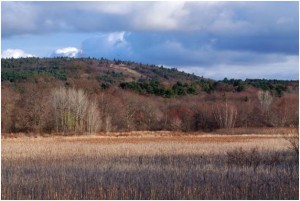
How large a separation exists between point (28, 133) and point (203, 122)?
23141 millimetres

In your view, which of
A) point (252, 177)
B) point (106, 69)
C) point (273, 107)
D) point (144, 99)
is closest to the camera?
point (252, 177)

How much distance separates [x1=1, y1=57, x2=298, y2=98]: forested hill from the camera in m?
86.4

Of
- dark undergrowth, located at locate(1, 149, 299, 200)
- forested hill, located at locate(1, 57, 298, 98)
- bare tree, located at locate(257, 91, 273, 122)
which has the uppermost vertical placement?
forested hill, located at locate(1, 57, 298, 98)

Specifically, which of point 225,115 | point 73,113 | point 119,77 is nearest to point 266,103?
point 225,115

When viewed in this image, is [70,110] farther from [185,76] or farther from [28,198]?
[185,76]

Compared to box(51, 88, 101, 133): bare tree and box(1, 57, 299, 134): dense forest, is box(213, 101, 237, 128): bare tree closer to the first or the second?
box(1, 57, 299, 134): dense forest

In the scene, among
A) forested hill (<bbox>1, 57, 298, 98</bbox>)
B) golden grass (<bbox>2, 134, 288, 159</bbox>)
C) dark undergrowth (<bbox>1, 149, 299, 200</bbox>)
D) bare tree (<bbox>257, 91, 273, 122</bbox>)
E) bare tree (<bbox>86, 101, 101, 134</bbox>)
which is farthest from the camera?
forested hill (<bbox>1, 57, 298, 98</bbox>)

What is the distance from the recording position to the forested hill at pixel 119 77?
8644cm

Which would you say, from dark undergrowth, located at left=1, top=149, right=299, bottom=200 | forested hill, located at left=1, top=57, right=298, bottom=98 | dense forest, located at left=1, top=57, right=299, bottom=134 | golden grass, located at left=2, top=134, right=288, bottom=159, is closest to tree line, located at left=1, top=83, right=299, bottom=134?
dense forest, located at left=1, top=57, right=299, bottom=134

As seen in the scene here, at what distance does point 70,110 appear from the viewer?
A: 6391 centimetres

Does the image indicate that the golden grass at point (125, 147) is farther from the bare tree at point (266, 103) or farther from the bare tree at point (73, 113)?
the bare tree at point (266, 103)

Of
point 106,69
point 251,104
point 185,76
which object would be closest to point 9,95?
point 251,104

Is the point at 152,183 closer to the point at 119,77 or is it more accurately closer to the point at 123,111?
the point at 123,111

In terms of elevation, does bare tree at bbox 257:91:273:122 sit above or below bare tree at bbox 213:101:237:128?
above
